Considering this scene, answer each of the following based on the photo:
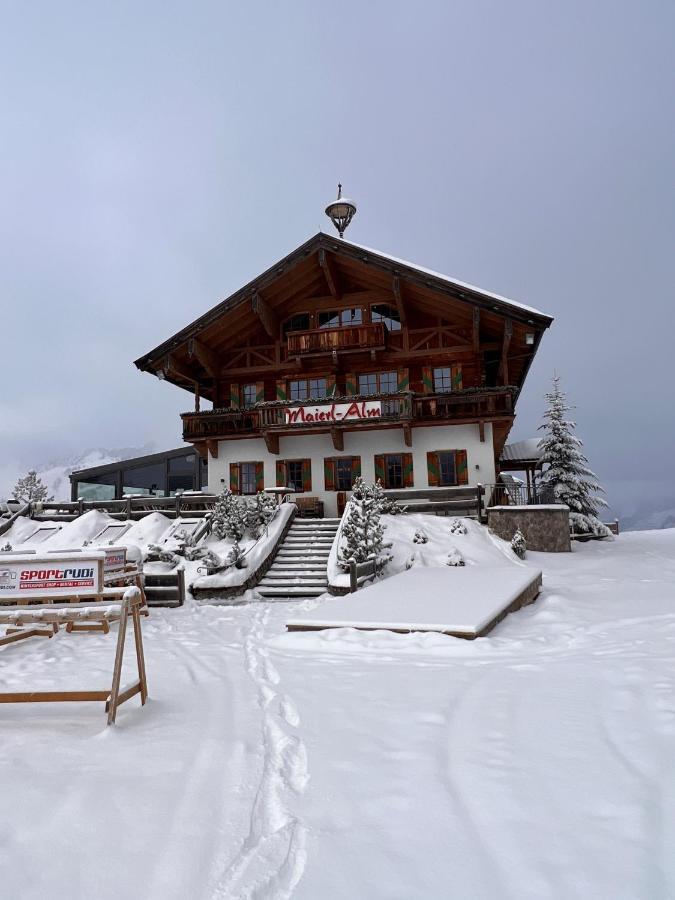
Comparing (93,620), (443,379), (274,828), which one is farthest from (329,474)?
(274,828)

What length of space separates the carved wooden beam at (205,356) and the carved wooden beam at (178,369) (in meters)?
1.09

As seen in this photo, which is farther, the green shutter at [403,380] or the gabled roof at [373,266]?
Result: the green shutter at [403,380]

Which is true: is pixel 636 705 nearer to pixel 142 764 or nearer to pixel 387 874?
pixel 387 874

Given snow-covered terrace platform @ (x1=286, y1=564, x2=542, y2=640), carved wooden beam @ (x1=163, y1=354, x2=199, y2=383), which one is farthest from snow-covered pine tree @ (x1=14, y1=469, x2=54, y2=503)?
snow-covered terrace platform @ (x1=286, y1=564, x2=542, y2=640)

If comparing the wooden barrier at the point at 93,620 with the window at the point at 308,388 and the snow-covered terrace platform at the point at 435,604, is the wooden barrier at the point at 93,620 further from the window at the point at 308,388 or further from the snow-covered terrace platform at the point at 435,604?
the window at the point at 308,388

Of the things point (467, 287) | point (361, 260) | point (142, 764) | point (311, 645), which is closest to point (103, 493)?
point (361, 260)

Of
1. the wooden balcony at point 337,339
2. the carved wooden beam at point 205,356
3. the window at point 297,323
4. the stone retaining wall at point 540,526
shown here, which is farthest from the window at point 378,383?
the stone retaining wall at point 540,526

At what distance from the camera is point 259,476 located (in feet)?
75.0

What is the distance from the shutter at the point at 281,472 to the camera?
882 inches

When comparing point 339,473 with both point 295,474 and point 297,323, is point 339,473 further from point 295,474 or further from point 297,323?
point 297,323

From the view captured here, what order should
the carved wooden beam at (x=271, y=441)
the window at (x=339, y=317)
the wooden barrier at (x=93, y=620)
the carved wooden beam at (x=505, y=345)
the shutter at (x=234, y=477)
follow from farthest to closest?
the window at (x=339, y=317)
the shutter at (x=234, y=477)
the carved wooden beam at (x=271, y=441)
the carved wooden beam at (x=505, y=345)
the wooden barrier at (x=93, y=620)

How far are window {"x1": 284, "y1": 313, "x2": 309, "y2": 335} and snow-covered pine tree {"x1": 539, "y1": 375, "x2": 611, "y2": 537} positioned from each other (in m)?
11.1

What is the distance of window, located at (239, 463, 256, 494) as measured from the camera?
23.0 metres

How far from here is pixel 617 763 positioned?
3.20 metres
